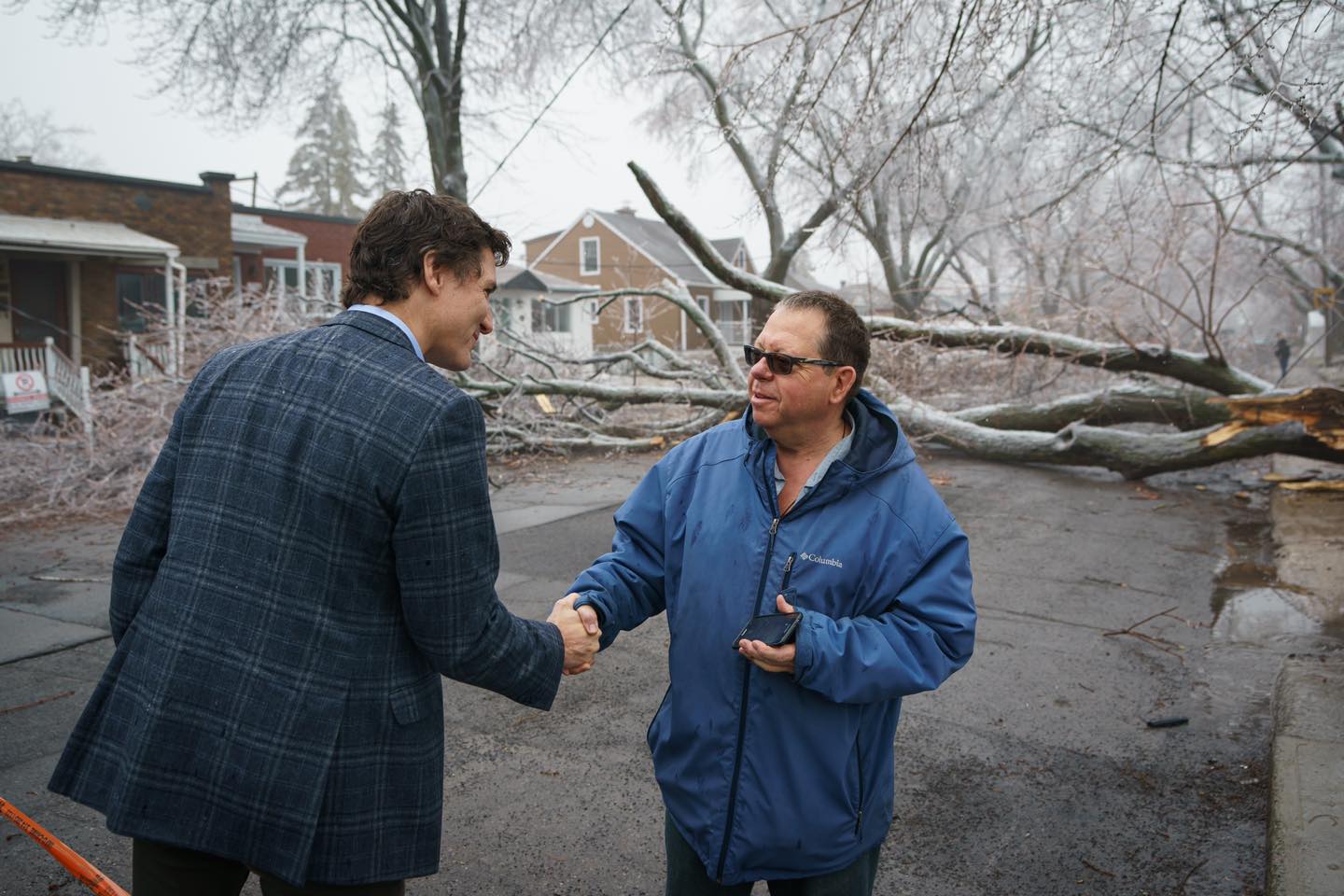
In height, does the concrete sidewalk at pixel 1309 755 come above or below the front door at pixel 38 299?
below

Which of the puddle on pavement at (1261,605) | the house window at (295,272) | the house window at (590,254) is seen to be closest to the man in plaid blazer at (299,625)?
the puddle on pavement at (1261,605)

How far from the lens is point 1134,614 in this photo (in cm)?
611

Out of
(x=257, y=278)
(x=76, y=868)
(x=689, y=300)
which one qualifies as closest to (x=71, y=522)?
(x=689, y=300)

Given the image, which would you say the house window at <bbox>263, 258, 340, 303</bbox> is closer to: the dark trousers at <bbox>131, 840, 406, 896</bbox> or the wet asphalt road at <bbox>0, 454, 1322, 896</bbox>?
the wet asphalt road at <bbox>0, 454, 1322, 896</bbox>

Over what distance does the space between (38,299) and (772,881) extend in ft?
71.0

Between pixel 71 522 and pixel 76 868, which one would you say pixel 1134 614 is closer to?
pixel 76 868

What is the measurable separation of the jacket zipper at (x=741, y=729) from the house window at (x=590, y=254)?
153ft

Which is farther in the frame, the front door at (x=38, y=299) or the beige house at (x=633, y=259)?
the beige house at (x=633, y=259)

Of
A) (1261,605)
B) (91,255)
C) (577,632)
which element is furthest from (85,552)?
(91,255)

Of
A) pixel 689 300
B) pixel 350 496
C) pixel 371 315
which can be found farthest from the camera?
pixel 689 300

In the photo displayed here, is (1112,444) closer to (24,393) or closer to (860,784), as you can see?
(860,784)

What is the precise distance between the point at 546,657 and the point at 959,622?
0.86 m

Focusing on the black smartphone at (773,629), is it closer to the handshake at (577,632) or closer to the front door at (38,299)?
the handshake at (577,632)

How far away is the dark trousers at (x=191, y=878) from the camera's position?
182 centimetres
